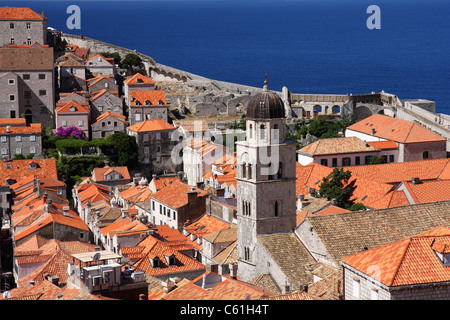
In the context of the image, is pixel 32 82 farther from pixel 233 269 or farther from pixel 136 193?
pixel 233 269

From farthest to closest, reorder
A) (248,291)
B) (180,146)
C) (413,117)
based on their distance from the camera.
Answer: (413,117) < (180,146) < (248,291)

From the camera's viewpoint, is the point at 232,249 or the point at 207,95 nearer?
the point at 232,249

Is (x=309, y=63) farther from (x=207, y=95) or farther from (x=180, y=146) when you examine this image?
(x=180, y=146)

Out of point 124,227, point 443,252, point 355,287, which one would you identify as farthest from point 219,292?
point 124,227

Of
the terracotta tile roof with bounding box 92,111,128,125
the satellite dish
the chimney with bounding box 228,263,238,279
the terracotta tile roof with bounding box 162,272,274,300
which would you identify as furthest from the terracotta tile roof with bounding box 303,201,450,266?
the terracotta tile roof with bounding box 92,111,128,125

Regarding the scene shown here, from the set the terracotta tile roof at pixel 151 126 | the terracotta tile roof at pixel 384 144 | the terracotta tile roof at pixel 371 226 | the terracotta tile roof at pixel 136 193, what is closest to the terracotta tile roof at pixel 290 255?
the terracotta tile roof at pixel 371 226

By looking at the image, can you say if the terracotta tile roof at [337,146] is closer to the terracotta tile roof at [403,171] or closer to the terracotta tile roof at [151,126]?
the terracotta tile roof at [403,171]
